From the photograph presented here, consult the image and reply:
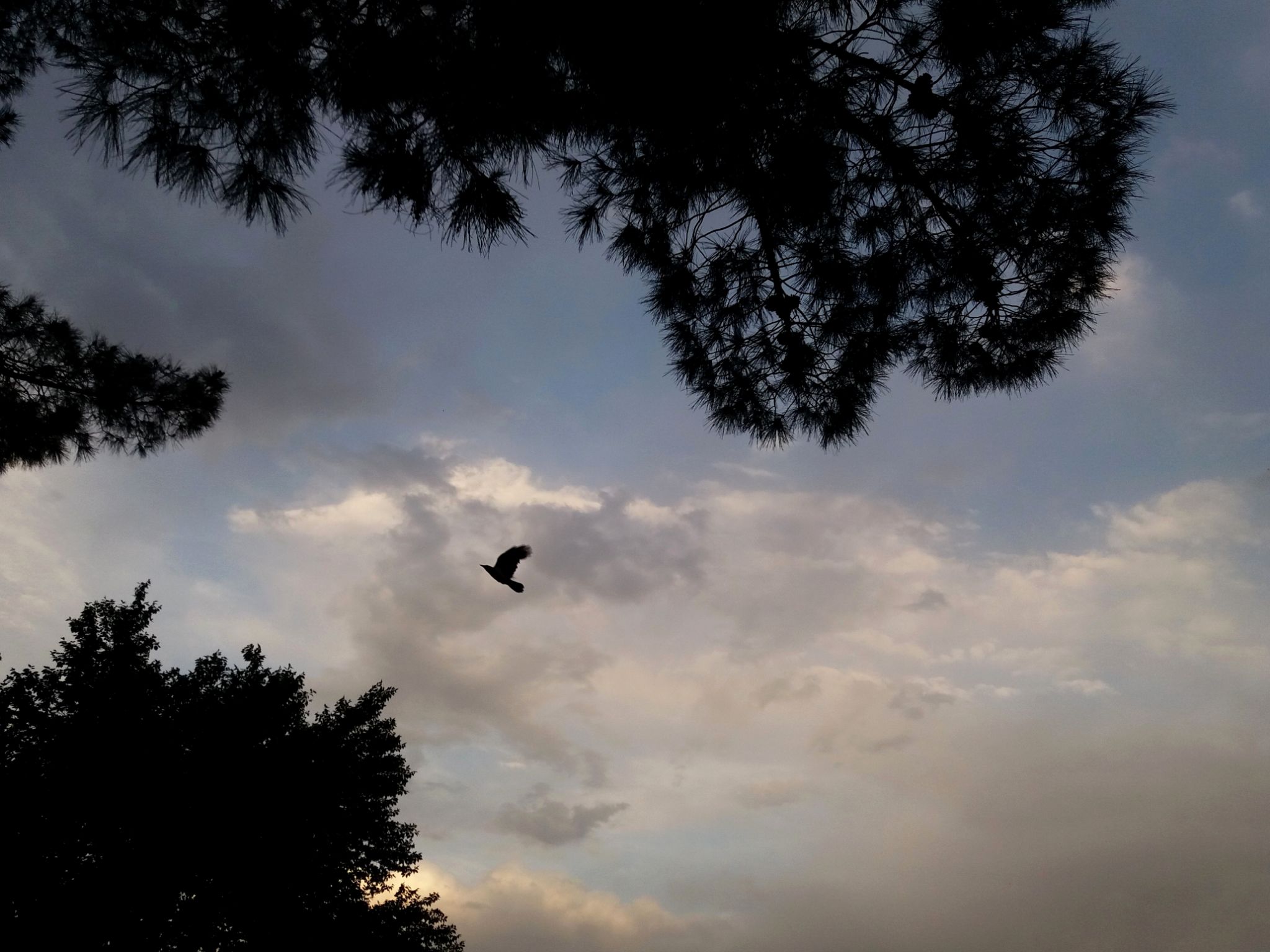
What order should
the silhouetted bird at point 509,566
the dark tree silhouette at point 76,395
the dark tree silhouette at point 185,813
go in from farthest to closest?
the dark tree silhouette at point 185,813
the dark tree silhouette at point 76,395
the silhouetted bird at point 509,566

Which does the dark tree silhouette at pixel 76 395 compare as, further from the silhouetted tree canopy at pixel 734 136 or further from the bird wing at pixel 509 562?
the bird wing at pixel 509 562

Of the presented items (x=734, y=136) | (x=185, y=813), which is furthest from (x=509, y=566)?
(x=185, y=813)

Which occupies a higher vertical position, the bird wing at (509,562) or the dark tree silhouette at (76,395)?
the dark tree silhouette at (76,395)

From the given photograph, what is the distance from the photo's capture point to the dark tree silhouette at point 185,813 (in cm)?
1097

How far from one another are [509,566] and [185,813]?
1139 centimetres

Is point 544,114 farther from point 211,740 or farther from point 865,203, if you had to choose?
point 211,740

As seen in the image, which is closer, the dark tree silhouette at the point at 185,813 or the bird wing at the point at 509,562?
the bird wing at the point at 509,562

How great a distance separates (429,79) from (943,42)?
3.58 metres

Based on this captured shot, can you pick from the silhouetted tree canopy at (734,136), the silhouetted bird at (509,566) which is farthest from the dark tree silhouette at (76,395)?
the silhouetted bird at (509,566)

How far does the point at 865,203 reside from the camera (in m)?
5.87

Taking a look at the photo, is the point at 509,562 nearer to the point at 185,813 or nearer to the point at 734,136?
the point at 734,136

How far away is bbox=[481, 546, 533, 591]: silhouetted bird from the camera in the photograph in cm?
404

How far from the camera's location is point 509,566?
13.9ft

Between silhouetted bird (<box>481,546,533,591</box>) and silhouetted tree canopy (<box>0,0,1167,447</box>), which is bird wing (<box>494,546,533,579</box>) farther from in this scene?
silhouetted tree canopy (<box>0,0,1167,447</box>)
